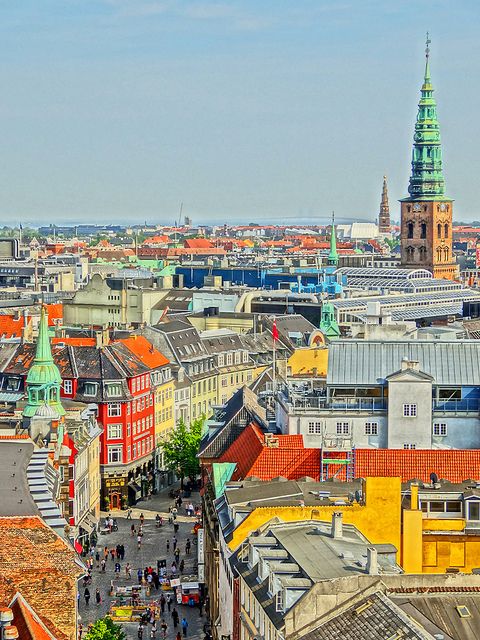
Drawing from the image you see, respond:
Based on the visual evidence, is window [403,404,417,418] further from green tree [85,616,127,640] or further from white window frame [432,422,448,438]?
green tree [85,616,127,640]

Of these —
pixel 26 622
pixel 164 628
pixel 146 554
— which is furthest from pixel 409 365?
pixel 26 622

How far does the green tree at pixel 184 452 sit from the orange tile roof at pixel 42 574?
176ft

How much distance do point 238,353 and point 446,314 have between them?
61.0m

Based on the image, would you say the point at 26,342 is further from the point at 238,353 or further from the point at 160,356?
the point at 238,353

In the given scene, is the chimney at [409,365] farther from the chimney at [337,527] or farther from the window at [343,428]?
the chimney at [337,527]

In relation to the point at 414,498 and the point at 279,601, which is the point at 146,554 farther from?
the point at 279,601

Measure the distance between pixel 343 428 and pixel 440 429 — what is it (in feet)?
13.6

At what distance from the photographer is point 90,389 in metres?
101

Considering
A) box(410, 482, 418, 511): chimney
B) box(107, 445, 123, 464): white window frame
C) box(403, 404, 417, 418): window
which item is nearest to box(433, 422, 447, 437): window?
box(403, 404, 417, 418): window

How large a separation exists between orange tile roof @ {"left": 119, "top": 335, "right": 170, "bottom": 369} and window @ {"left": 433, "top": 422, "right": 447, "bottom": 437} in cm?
4209

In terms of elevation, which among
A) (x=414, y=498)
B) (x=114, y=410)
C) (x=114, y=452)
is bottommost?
(x=114, y=452)

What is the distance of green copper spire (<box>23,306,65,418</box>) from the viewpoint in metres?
83.5

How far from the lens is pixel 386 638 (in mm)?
36844

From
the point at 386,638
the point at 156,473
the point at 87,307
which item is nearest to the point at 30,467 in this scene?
the point at 386,638
